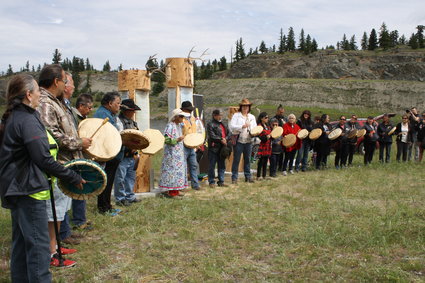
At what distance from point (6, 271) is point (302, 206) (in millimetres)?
4284

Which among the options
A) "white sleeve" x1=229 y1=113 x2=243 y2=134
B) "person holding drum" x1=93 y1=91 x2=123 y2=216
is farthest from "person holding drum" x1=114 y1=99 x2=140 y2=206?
"white sleeve" x1=229 y1=113 x2=243 y2=134

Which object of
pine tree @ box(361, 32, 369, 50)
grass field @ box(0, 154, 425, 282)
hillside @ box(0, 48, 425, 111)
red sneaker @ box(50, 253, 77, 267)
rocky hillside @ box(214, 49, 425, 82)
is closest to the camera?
grass field @ box(0, 154, 425, 282)

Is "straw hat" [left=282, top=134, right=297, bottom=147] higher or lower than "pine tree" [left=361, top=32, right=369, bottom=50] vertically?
lower

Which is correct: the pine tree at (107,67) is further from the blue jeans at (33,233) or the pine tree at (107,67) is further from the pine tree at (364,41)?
the blue jeans at (33,233)

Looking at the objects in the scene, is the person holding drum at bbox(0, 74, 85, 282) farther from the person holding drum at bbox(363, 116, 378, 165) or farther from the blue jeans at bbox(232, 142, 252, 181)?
the person holding drum at bbox(363, 116, 378, 165)

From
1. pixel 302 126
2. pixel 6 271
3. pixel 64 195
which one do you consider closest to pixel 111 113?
pixel 64 195

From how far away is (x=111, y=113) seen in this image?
17.4ft

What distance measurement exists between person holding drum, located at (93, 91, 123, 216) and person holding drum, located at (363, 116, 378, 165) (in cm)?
808

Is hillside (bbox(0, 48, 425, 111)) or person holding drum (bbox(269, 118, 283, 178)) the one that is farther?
hillside (bbox(0, 48, 425, 111))

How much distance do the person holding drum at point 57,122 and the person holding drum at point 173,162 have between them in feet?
10.1

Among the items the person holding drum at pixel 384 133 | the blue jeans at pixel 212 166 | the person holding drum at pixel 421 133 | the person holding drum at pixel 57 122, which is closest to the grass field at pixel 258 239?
the person holding drum at pixel 57 122

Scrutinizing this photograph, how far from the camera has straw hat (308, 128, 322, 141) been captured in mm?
9883

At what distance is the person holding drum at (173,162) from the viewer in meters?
6.80

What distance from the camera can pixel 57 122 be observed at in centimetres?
361
